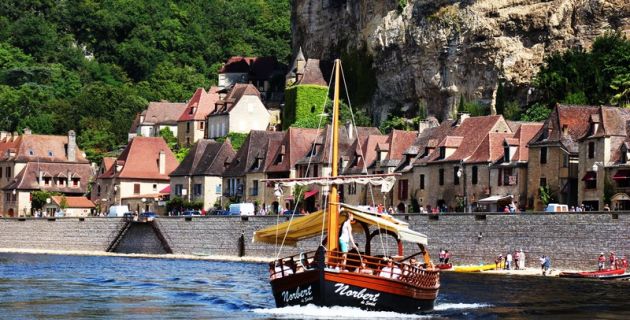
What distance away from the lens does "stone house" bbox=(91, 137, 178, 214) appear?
130875 millimetres

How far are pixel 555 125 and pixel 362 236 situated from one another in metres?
13.0

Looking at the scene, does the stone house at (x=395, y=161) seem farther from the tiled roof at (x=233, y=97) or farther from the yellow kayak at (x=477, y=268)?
the tiled roof at (x=233, y=97)

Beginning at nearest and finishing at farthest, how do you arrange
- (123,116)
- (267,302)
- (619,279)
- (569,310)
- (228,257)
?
(569,310) < (267,302) < (619,279) < (228,257) < (123,116)

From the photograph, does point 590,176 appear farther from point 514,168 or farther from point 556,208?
point 514,168

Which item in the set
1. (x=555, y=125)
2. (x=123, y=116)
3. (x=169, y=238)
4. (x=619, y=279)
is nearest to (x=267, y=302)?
(x=619, y=279)

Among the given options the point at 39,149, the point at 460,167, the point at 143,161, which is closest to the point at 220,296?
the point at 460,167

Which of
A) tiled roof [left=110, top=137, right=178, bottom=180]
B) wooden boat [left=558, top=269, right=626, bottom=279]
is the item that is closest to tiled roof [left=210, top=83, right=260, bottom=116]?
tiled roof [left=110, top=137, right=178, bottom=180]

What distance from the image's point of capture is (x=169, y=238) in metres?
104

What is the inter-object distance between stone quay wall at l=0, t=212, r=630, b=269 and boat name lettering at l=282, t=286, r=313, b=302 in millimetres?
4415

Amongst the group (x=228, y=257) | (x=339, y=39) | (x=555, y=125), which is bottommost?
(x=228, y=257)

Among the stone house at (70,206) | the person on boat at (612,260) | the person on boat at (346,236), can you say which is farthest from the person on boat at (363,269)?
the stone house at (70,206)

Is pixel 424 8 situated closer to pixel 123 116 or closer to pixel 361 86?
pixel 361 86

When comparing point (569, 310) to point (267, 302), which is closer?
point (569, 310)

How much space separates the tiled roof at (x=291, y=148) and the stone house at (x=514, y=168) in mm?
24842
